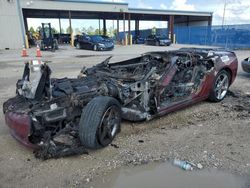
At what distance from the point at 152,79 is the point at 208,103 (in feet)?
6.86

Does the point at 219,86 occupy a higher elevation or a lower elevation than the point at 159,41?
higher

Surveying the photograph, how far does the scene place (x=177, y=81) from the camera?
5.04 metres

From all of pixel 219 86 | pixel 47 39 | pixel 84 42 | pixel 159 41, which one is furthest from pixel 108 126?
pixel 159 41

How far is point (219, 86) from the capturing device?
226 inches

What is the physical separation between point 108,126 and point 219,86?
10.6 feet

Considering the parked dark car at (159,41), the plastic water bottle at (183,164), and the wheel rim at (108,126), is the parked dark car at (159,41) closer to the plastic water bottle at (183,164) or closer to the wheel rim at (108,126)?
the wheel rim at (108,126)

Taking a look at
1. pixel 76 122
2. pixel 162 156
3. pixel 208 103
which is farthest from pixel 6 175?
pixel 208 103

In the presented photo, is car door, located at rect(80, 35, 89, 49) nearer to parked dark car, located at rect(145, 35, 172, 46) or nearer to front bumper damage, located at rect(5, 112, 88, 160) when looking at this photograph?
parked dark car, located at rect(145, 35, 172, 46)

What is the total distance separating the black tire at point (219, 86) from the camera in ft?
18.3

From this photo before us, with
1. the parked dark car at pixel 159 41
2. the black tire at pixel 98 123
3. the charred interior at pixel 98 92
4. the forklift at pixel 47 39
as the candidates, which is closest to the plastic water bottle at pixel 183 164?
the black tire at pixel 98 123

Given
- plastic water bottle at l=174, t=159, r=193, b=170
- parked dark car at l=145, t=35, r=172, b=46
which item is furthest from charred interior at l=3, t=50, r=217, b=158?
parked dark car at l=145, t=35, r=172, b=46

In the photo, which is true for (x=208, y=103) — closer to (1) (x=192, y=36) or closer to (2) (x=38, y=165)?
(2) (x=38, y=165)

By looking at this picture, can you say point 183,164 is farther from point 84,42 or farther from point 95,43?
point 84,42

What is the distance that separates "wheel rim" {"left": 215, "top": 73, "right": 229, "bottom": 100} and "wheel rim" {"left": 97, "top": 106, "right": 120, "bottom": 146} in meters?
2.87
